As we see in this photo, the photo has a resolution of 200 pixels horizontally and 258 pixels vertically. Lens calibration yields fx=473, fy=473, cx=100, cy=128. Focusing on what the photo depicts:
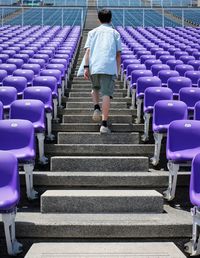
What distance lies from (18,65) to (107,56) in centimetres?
446

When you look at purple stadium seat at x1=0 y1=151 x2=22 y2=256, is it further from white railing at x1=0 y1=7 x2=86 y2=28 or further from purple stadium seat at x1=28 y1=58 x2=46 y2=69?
white railing at x1=0 y1=7 x2=86 y2=28

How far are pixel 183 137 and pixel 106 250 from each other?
6.43 ft

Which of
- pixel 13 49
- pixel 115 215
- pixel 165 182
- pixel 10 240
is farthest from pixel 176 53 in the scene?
pixel 10 240

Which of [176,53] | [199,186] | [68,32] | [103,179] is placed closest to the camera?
[199,186]

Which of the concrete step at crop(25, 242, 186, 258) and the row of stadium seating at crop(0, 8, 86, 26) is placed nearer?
the concrete step at crop(25, 242, 186, 258)

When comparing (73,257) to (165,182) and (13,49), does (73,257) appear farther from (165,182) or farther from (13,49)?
(13,49)

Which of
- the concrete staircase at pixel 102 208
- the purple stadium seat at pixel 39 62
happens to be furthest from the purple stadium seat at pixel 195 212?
the purple stadium seat at pixel 39 62

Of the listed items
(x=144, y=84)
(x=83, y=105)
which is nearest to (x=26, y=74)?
(x=83, y=105)

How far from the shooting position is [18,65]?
10.4m

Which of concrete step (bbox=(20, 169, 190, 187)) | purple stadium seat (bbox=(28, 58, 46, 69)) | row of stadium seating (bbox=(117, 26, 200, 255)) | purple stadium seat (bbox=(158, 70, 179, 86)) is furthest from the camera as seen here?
purple stadium seat (bbox=(28, 58, 46, 69))

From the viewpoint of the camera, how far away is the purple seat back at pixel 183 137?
5.58 metres

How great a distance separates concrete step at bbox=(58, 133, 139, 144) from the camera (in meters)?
6.50

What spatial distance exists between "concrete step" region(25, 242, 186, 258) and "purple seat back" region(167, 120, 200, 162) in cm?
149

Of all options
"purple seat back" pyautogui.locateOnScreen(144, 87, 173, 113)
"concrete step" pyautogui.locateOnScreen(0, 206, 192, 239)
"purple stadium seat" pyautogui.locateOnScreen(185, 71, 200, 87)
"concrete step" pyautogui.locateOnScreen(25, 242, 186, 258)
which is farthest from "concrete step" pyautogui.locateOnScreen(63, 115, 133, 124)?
"concrete step" pyautogui.locateOnScreen(25, 242, 186, 258)
